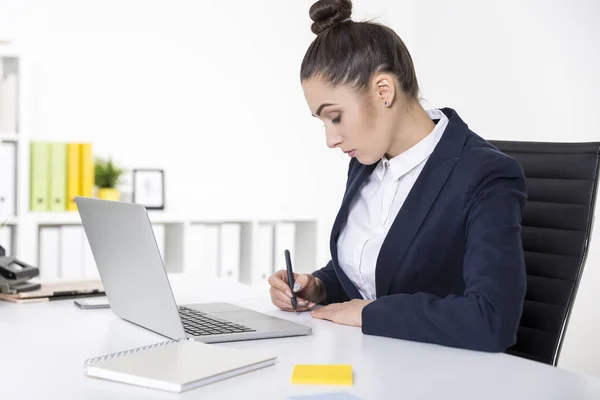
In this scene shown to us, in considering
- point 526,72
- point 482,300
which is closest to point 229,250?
point 526,72

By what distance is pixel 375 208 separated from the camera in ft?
5.59

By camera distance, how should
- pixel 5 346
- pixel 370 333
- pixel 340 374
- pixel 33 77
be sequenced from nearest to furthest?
1. pixel 340 374
2. pixel 5 346
3. pixel 370 333
4. pixel 33 77

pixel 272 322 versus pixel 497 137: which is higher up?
pixel 497 137

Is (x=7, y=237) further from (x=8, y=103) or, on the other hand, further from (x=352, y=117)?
(x=352, y=117)

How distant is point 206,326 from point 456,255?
521mm

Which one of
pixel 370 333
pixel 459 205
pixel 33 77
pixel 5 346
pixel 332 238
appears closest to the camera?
pixel 5 346

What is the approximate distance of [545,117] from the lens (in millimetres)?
3297

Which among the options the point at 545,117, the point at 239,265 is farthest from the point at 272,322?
the point at 545,117

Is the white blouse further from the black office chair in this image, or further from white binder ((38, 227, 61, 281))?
white binder ((38, 227, 61, 281))

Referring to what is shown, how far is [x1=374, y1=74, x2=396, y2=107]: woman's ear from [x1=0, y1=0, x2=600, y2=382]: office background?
1.59 m

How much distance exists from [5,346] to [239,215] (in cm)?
221

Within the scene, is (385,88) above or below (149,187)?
above

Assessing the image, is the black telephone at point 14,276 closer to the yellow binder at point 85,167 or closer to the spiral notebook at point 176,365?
the spiral notebook at point 176,365

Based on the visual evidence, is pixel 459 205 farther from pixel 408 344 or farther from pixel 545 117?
pixel 545 117
